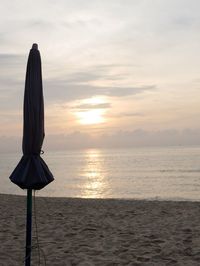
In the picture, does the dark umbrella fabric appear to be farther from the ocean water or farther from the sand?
the ocean water

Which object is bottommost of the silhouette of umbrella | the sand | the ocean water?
the ocean water

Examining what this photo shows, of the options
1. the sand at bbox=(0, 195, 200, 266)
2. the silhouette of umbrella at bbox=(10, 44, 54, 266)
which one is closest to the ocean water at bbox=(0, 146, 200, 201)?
the sand at bbox=(0, 195, 200, 266)

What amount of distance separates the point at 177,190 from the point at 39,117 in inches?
1485

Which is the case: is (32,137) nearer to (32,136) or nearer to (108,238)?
(32,136)

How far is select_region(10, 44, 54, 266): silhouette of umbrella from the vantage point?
210 inches

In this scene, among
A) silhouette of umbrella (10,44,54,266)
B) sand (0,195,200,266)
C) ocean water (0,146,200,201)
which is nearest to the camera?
silhouette of umbrella (10,44,54,266)

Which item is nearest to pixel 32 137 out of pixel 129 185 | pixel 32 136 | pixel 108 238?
pixel 32 136

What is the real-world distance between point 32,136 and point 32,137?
14 millimetres

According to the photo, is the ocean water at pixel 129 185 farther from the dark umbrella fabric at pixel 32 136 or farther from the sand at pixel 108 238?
the dark umbrella fabric at pixel 32 136

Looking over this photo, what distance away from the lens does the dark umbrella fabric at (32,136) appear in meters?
5.33

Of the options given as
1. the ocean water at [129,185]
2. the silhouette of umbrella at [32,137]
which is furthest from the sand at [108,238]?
the ocean water at [129,185]

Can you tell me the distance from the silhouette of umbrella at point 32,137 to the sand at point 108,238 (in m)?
2.70

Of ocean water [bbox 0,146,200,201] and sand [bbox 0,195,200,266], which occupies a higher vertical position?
sand [bbox 0,195,200,266]

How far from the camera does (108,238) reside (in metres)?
9.48
